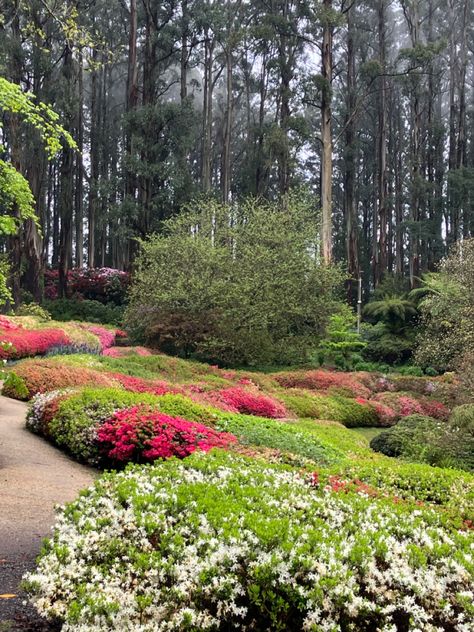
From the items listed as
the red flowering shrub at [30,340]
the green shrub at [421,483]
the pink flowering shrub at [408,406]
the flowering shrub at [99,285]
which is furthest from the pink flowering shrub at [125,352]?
the flowering shrub at [99,285]

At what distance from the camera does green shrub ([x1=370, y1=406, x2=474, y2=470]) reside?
8.65 metres

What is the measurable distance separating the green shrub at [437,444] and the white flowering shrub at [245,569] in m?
5.49

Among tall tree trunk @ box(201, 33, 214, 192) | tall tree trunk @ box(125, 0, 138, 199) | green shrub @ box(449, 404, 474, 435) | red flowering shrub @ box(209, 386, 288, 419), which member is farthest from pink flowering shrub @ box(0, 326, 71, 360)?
tall tree trunk @ box(201, 33, 214, 192)

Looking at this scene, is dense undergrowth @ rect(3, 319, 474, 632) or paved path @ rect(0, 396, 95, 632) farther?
paved path @ rect(0, 396, 95, 632)

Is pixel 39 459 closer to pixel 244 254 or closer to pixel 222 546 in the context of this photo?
pixel 222 546

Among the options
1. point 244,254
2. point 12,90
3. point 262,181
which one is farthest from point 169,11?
point 12,90

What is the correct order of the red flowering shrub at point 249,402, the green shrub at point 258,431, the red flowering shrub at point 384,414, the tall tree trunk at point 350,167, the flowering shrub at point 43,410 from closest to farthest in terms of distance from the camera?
the green shrub at point 258,431 < the flowering shrub at point 43,410 < the red flowering shrub at point 249,402 < the red flowering shrub at point 384,414 < the tall tree trunk at point 350,167

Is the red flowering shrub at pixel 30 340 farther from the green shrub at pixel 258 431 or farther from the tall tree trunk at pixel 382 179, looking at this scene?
the tall tree trunk at pixel 382 179

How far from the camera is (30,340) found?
14.5 metres

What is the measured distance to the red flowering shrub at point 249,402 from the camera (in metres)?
11.1

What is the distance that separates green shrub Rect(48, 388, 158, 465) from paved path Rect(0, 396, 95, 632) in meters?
0.16

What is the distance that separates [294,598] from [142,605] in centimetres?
70

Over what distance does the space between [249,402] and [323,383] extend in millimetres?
4309

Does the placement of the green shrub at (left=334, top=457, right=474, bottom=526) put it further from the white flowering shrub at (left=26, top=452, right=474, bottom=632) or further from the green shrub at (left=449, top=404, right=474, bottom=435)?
the green shrub at (left=449, top=404, right=474, bottom=435)
